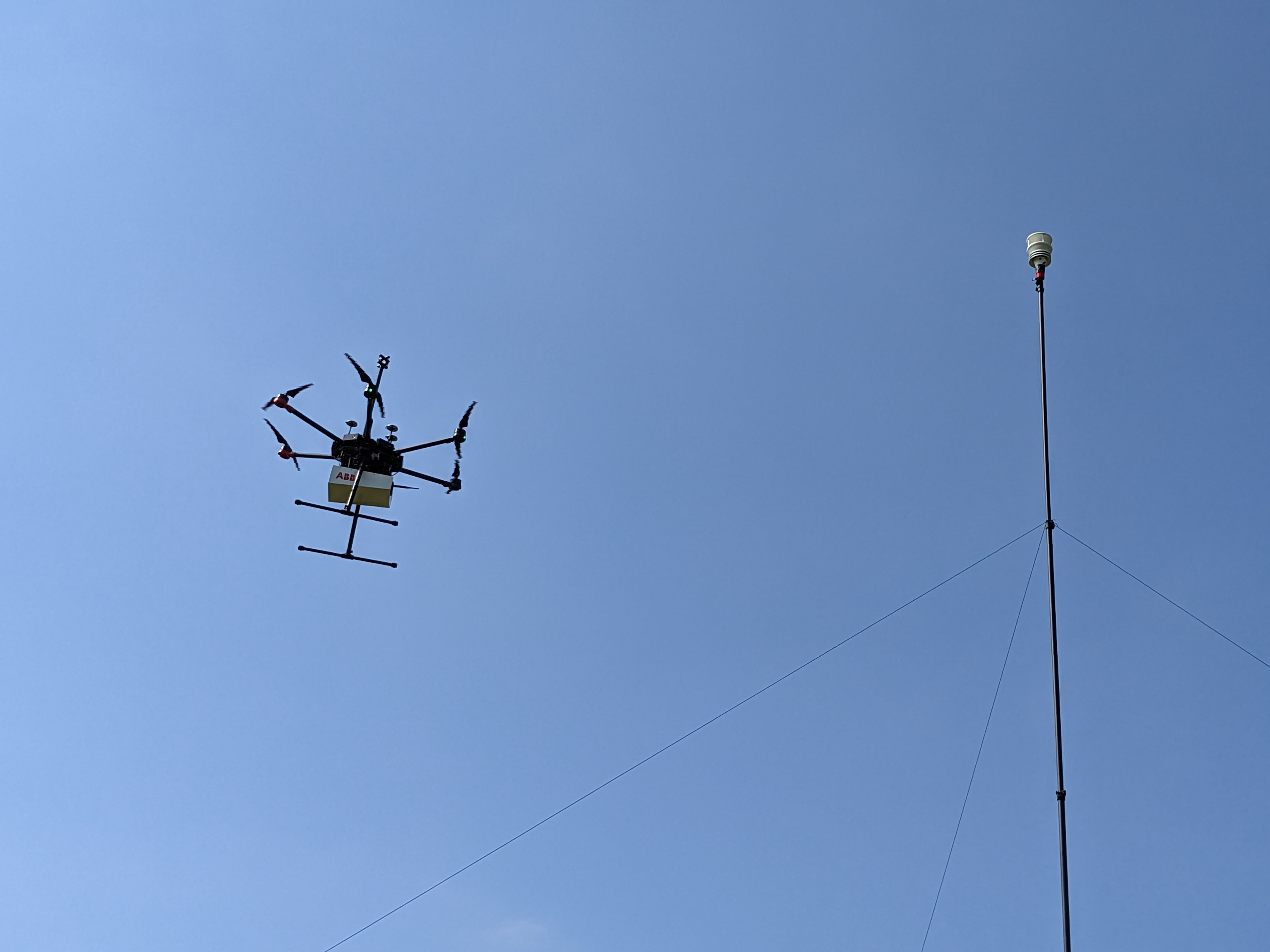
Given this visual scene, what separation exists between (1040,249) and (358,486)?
1528 cm

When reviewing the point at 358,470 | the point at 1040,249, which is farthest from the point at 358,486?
the point at 1040,249

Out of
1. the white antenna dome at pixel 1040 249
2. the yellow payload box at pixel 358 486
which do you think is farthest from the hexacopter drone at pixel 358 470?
the white antenna dome at pixel 1040 249

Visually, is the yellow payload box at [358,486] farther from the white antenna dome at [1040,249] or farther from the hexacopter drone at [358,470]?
the white antenna dome at [1040,249]

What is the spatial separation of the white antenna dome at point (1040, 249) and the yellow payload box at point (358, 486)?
48.2 feet

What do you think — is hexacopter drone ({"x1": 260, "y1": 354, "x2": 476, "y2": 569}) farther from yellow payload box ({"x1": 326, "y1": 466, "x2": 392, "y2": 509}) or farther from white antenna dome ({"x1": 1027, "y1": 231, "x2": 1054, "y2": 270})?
white antenna dome ({"x1": 1027, "y1": 231, "x2": 1054, "y2": 270})

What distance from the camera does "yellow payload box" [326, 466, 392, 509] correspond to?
26.7 m

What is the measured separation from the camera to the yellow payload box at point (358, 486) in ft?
87.6

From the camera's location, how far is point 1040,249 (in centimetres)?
2033

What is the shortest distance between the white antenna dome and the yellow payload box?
1468 centimetres

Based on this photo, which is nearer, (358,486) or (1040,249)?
(1040,249)

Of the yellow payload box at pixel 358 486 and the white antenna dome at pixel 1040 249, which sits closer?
the white antenna dome at pixel 1040 249

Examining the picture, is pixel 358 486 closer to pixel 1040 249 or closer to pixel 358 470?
pixel 358 470

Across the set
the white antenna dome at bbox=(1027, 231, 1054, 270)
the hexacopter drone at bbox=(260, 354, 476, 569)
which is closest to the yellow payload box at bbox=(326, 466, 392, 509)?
the hexacopter drone at bbox=(260, 354, 476, 569)

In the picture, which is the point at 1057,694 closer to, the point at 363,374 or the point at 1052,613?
the point at 1052,613
